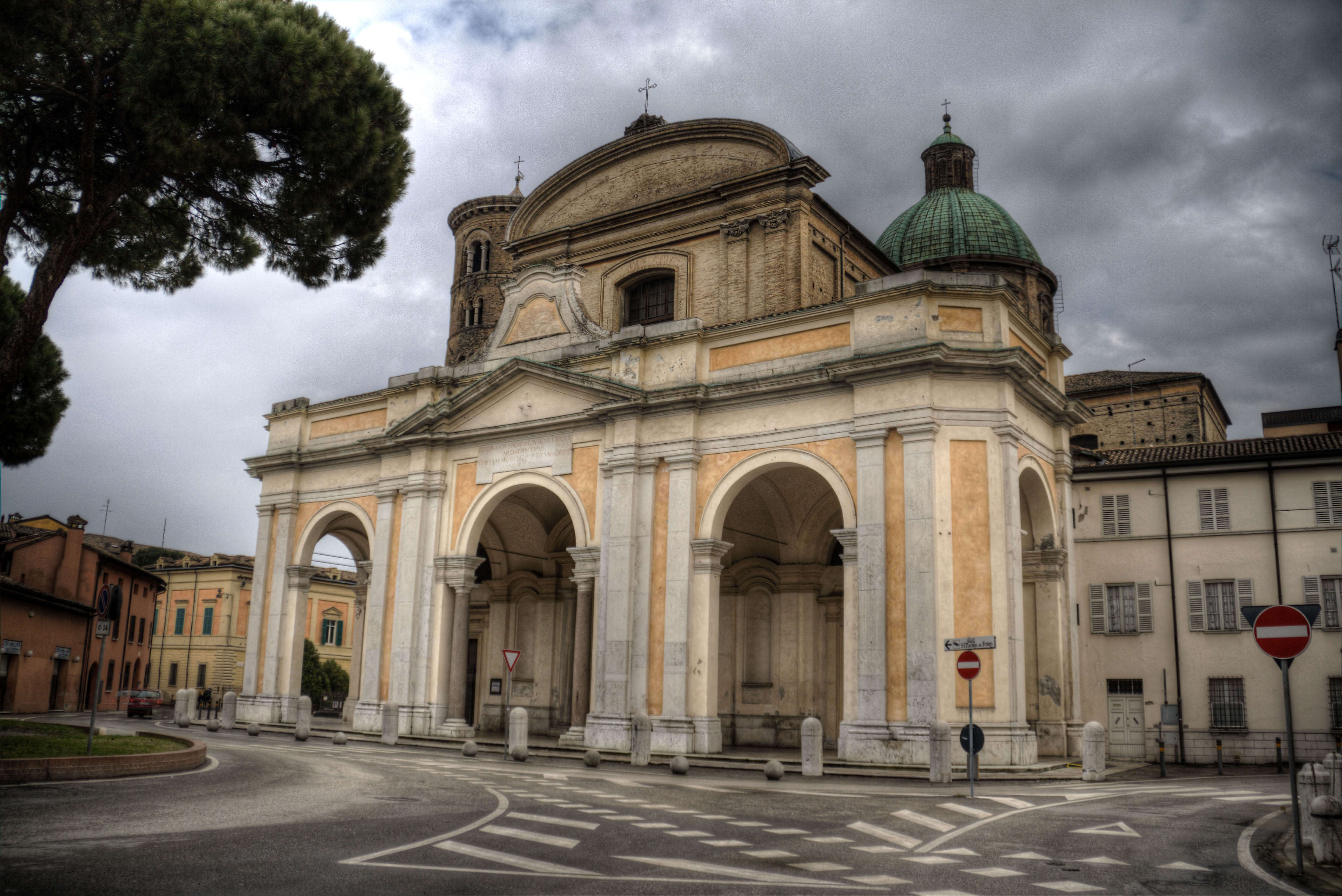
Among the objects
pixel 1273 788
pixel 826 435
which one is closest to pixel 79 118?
pixel 826 435

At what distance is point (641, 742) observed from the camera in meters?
18.9

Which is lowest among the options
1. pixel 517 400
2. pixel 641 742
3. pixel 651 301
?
pixel 641 742

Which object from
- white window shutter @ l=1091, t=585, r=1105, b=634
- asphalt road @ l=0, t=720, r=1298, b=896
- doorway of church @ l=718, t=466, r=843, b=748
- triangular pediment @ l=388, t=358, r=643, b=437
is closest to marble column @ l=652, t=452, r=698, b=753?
triangular pediment @ l=388, t=358, r=643, b=437

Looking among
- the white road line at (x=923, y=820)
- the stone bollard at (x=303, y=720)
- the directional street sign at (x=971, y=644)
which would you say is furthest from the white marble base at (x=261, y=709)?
the white road line at (x=923, y=820)

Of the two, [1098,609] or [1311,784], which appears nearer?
[1311,784]

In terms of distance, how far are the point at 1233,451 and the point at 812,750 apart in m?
15.2

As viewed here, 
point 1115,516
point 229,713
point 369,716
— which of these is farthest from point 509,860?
point 1115,516

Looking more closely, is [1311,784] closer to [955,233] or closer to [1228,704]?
[1228,704]

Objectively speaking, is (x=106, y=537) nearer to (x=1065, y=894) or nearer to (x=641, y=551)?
(x=641, y=551)

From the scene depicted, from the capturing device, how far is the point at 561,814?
11188 mm

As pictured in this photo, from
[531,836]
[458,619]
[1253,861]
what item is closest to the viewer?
[1253,861]

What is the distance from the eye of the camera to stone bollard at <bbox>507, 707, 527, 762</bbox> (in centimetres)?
1975

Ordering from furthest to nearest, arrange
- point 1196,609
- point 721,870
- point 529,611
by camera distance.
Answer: point 529,611 < point 1196,609 < point 721,870

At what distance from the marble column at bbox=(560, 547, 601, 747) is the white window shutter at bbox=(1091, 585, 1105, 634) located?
12637mm
